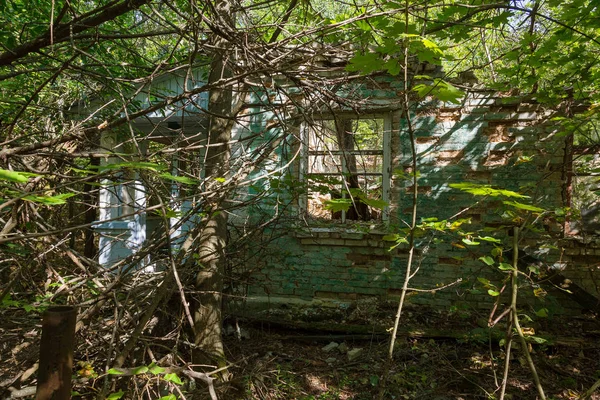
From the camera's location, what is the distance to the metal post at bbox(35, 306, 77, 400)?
1139 mm

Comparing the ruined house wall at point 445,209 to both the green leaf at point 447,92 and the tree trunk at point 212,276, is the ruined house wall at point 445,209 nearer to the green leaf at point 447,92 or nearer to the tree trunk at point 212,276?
the tree trunk at point 212,276

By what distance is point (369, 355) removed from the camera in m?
4.23

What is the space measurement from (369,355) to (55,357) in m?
3.55

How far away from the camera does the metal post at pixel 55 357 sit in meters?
1.14

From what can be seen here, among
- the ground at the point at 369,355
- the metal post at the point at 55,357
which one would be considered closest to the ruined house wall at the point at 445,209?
the ground at the point at 369,355

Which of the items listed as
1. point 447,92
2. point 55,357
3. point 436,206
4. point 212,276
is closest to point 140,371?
point 55,357

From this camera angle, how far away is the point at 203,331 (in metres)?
3.37

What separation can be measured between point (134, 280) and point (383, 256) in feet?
11.8

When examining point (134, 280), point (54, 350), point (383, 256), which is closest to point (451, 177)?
point (383, 256)

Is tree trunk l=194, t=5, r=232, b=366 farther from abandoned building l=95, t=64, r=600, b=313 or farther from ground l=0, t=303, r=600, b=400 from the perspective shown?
abandoned building l=95, t=64, r=600, b=313

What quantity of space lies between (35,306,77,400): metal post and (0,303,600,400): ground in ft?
5.22

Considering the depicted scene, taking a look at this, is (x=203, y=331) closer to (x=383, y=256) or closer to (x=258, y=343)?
(x=258, y=343)

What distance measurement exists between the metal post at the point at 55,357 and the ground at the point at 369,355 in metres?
1.59

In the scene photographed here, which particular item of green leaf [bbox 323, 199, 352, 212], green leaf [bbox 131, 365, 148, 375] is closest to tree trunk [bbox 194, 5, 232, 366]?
green leaf [bbox 323, 199, 352, 212]
